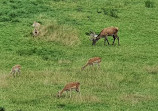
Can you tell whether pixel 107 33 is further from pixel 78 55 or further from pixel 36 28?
pixel 36 28

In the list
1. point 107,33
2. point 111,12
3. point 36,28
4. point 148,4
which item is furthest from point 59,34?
point 148,4

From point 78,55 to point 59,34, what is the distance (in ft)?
10.7

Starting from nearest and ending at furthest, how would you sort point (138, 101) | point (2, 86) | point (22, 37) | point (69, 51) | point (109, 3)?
point (138, 101) → point (2, 86) → point (69, 51) → point (22, 37) → point (109, 3)

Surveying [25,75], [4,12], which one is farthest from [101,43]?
[25,75]

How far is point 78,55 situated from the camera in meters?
26.4

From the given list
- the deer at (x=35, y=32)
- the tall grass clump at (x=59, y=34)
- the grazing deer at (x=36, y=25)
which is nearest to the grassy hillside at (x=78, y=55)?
the tall grass clump at (x=59, y=34)

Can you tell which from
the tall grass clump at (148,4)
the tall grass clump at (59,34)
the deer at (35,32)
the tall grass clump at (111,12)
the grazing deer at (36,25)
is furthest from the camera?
the tall grass clump at (148,4)

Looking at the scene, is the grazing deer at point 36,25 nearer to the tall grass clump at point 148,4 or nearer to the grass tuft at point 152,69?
the grass tuft at point 152,69

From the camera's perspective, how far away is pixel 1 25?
98.7 feet

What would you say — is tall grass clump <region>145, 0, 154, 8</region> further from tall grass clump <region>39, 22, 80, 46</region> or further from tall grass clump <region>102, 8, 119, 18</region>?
tall grass clump <region>39, 22, 80, 46</region>

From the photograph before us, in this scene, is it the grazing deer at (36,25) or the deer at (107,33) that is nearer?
the grazing deer at (36,25)

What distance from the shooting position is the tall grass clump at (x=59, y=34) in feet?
93.2

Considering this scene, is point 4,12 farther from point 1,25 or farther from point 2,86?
point 2,86

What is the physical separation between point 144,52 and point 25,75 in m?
8.83
